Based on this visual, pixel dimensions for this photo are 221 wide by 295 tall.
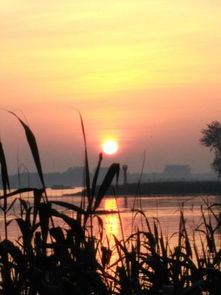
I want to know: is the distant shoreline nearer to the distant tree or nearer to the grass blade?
the distant tree

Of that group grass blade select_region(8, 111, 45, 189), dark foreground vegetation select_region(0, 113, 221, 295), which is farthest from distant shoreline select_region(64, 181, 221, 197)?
grass blade select_region(8, 111, 45, 189)

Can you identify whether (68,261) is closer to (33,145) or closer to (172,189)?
(33,145)

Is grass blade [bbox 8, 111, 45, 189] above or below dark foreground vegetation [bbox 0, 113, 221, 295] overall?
above

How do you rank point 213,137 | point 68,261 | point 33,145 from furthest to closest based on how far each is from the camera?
point 213,137, point 68,261, point 33,145

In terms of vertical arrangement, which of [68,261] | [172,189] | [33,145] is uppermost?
[172,189]

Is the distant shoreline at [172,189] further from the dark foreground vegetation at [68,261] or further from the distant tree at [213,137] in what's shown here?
the dark foreground vegetation at [68,261]

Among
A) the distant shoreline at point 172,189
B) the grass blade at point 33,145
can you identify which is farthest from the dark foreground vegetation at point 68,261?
the distant shoreline at point 172,189

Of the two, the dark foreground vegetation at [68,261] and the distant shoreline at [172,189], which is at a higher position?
the distant shoreline at [172,189]

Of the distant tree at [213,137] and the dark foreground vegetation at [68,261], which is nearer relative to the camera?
the dark foreground vegetation at [68,261]

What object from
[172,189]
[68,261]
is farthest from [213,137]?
[68,261]

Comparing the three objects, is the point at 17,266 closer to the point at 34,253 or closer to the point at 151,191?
the point at 34,253

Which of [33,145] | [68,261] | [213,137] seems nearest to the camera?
[33,145]

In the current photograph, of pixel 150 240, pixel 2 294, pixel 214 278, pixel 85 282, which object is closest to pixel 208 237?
pixel 150 240

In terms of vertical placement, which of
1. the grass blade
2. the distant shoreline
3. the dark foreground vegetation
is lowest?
the dark foreground vegetation
